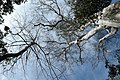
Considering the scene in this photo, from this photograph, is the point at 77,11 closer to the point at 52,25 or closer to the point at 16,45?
the point at 52,25

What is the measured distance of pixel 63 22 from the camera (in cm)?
2030

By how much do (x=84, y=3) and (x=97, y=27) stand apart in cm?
236

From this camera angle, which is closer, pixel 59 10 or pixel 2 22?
pixel 2 22

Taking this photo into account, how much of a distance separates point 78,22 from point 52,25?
7.28 feet

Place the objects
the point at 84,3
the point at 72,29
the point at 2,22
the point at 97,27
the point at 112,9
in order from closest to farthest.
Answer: the point at 2,22, the point at 112,9, the point at 97,27, the point at 84,3, the point at 72,29


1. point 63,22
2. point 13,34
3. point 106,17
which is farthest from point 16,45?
point 63,22

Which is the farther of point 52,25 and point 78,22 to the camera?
point 52,25

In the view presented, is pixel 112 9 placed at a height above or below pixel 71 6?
below

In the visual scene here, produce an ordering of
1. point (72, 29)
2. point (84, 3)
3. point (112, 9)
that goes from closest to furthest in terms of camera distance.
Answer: point (112, 9) < point (84, 3) < point (72, 29)

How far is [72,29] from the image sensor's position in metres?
19.8

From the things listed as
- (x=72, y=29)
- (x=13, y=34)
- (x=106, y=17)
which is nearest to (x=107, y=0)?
(x=72, y=29)

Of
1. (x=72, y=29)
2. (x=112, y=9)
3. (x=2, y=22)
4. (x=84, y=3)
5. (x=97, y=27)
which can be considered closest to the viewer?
(x=2, y=22)

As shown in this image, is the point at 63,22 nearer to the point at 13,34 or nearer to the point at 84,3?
the point at 84,3

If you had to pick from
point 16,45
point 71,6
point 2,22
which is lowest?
point 16,45
